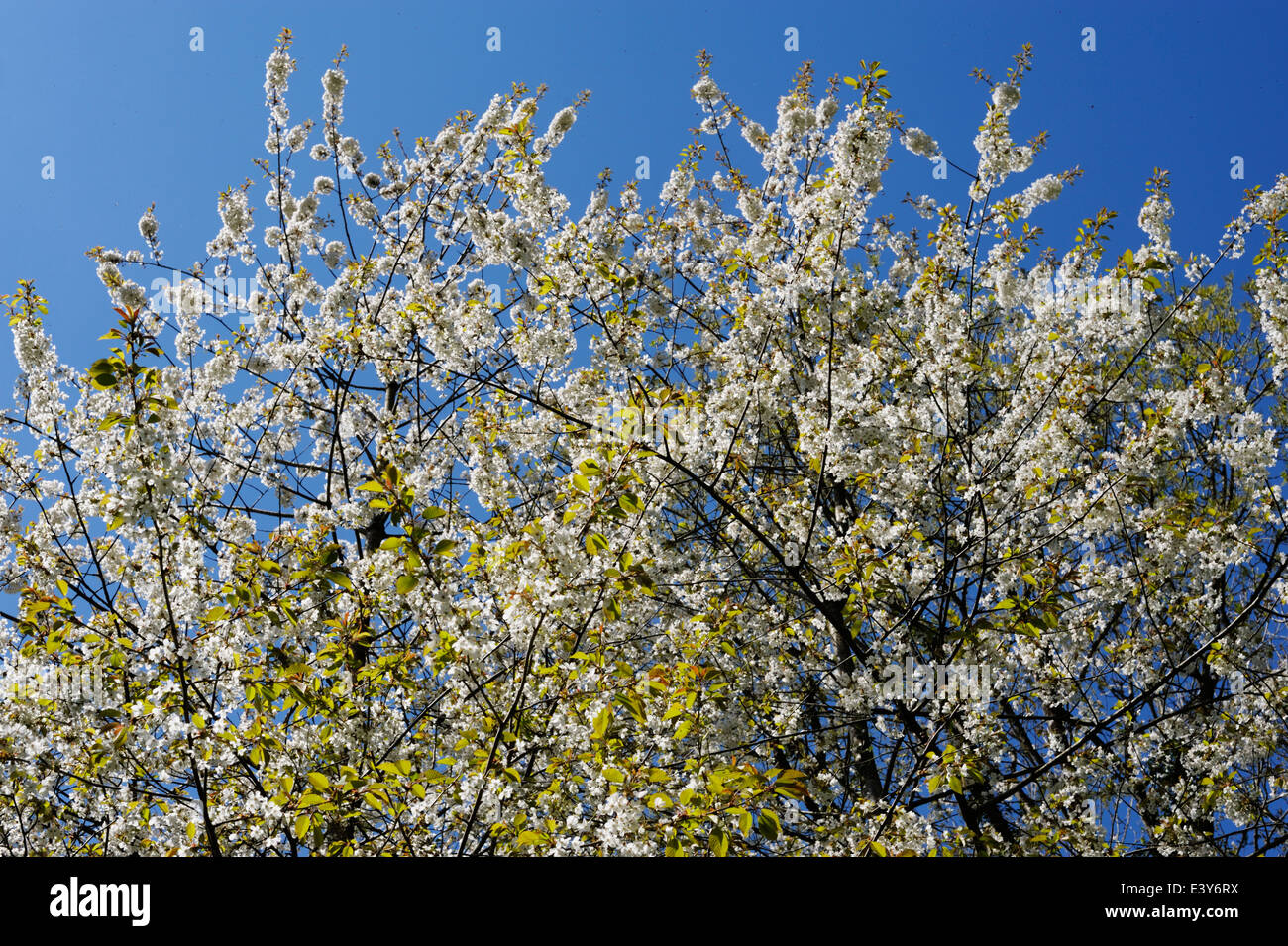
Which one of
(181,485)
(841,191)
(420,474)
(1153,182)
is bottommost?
(181,485)

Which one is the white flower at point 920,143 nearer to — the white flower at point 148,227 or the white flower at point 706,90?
the white flower at point 706,90

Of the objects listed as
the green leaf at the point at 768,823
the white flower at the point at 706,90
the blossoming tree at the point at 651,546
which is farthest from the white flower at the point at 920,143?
the green leaf at the point at 768,823

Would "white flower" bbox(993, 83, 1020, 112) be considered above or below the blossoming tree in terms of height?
above

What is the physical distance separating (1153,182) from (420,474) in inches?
206

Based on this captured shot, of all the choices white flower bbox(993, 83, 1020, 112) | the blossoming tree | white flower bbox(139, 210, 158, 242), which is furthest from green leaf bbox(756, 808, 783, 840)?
white flower bbox(139, 210, 158, 242)

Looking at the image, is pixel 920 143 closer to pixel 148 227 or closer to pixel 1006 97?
pixel 1006 97

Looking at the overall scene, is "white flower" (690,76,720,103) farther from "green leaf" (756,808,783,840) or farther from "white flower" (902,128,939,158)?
"green leaf" (756,808,783,840)

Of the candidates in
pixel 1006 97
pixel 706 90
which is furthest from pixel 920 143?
pixel 706 90

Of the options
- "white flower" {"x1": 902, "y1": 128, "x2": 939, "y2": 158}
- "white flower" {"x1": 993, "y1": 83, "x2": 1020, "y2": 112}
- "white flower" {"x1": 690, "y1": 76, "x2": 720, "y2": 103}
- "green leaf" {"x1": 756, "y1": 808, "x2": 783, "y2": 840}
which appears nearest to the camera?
"green leaf" {"x1": 756, "y1": 808, "x2": 783, "y2": 840}

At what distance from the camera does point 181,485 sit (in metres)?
3.25

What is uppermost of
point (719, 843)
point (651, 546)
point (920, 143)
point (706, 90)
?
point (706, 90)

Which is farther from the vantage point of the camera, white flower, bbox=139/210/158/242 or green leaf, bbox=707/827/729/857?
white flower, bbox=139/210/158/242
